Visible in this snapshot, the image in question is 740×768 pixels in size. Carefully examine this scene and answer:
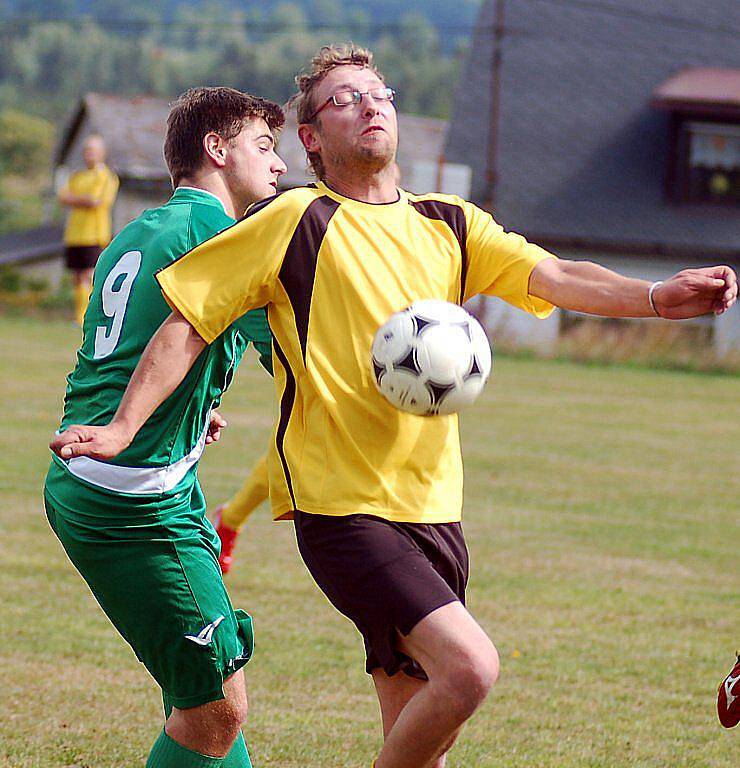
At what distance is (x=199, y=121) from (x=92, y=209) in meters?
15.5

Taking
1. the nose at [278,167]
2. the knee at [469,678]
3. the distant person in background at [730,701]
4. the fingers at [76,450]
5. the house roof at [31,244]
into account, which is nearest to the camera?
the fingers at [76,450]

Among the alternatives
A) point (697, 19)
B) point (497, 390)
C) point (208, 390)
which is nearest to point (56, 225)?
point (697, 19)

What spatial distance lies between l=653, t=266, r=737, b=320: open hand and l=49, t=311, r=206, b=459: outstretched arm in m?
1.18

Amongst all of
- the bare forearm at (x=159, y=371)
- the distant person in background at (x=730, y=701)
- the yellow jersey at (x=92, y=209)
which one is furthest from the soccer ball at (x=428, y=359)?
the yellow jersey at (x=92, y=209)

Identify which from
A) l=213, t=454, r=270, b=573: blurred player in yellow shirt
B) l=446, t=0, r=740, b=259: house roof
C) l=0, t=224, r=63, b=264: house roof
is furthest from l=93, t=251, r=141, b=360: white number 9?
l=0, t=224, r=63, b=264: house roof

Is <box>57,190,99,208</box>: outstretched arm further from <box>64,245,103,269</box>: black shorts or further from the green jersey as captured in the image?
the green jersey

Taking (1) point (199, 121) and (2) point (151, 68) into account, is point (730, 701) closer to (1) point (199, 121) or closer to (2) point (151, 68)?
(1) point (199, 121)

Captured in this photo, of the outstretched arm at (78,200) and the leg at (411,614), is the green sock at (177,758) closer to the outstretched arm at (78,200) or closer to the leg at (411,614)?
the leg at (411,614)

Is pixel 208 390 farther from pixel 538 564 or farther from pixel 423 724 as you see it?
pixel 538 564

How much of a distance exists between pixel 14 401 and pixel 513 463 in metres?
5.02

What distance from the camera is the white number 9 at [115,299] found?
346 centimetres

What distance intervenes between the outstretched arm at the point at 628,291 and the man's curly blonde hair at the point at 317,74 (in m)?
0.70

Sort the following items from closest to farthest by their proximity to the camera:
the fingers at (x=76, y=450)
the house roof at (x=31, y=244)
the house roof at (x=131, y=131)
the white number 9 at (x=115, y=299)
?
1. the fingers at (x=76, y=450)
2. the white number 9 at (x=115, y=299)
3. the house roof at (x=131, y=131)
4. the house roof at (x=31, y=244)

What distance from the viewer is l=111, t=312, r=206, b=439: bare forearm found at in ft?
10.5
